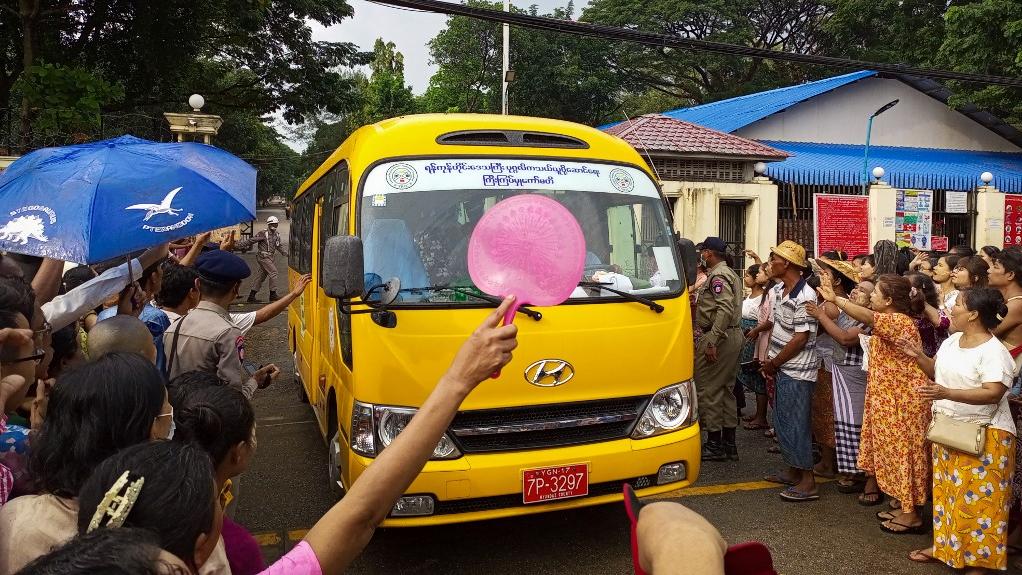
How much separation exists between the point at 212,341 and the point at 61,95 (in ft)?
32.1

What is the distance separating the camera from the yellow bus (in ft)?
11.1

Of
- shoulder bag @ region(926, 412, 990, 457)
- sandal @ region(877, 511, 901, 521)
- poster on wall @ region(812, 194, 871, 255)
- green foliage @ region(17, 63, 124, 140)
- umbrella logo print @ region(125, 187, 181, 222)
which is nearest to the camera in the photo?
umbrella logo print @ region(125, 187, 181, 222)

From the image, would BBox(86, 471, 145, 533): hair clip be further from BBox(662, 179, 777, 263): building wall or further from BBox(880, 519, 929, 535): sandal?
BBox(662, 179, 777, 263): building wall

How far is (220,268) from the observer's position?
3445mm

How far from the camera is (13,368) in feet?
7.20

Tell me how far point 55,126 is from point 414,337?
1010 cm

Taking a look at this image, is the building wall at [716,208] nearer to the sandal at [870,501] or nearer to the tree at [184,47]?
the tree at [184,47]

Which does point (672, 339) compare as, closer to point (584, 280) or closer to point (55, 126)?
point (584, 280)

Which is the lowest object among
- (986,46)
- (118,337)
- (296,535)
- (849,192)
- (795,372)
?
(296,535)

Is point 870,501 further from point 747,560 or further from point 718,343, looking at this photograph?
point 747,560

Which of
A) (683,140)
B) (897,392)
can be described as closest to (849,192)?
(683,140)

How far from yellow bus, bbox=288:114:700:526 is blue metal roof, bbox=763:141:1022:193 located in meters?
12.0

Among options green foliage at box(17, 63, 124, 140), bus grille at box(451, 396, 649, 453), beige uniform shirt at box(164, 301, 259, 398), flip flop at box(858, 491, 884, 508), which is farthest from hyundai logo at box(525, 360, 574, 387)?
green foliage at box(17, 63, 124, 140)

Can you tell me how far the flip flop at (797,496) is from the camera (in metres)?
4.63
